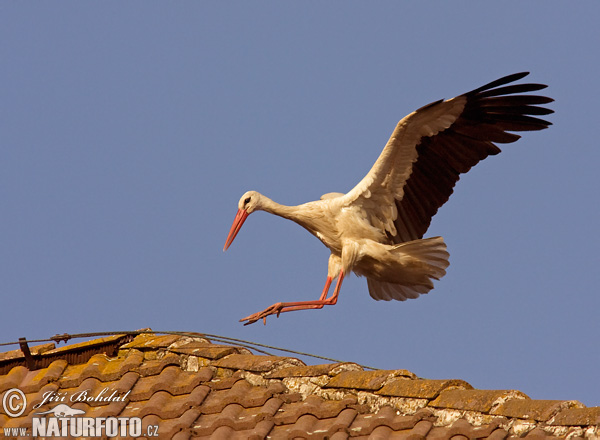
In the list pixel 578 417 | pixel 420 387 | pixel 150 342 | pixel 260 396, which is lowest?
pixel 578 417

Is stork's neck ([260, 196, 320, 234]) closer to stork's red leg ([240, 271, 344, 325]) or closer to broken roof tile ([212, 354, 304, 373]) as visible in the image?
stork's red leg ([240, 271, 344, 325])

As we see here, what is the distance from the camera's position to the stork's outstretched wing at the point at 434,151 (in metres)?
6.70

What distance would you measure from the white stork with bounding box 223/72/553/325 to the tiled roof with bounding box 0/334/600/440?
183 cm

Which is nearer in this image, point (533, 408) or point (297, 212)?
point (533, 408)

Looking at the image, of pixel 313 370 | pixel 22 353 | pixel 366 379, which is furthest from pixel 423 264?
pixel 22 353

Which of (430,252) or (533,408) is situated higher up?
(430,252)

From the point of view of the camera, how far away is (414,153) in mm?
6742

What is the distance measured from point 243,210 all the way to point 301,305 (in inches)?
40.4

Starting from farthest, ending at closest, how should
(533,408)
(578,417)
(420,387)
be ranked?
1. (420,387)
2. (533,408)
3. (578,417)

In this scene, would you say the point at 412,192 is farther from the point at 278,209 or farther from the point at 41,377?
the point at 41,377

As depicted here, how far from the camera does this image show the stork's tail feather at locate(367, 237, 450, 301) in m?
6.79

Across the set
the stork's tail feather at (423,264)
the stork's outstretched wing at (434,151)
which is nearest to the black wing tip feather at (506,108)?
the stork's outstretched wing at (434,151)

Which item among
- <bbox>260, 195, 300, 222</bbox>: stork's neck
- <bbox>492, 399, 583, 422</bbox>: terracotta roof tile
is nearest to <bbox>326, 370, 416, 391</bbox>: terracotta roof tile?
<bbox>492, 399, 583, 422</bbox>: terracotta roof tile

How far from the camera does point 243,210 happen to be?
7.42 m
